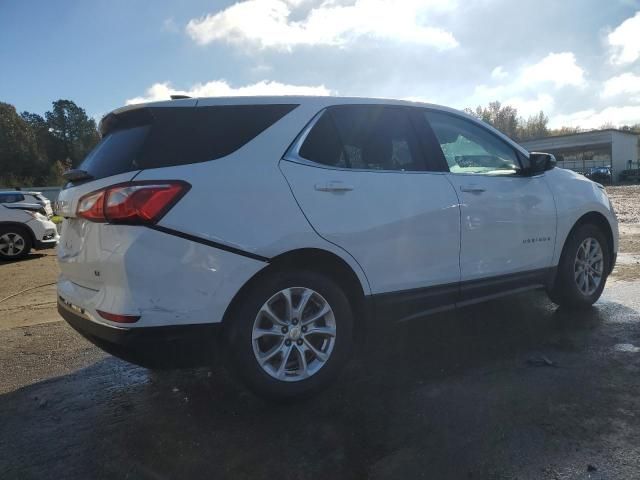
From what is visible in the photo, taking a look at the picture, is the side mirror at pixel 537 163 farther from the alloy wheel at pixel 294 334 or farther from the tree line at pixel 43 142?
the tree line at pixel 43 142

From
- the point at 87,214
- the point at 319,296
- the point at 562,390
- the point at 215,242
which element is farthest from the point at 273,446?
the point at 562,390

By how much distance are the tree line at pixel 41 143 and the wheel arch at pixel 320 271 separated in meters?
58.1

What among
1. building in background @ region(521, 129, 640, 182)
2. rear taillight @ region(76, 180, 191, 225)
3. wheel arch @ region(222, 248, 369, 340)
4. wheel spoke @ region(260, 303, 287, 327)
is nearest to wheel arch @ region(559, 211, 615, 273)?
wheel arch @ region(222, 248, 369, 340)

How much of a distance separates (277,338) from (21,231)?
9.58 m

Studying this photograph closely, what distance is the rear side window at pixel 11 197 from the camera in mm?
10867

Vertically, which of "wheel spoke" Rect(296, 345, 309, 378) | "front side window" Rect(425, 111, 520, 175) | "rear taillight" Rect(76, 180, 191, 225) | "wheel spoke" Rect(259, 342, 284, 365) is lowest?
"wheel spoke" Rect(296, 345, 309, 378)

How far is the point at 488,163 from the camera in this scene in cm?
427

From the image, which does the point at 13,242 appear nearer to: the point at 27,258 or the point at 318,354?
the point at 27,258

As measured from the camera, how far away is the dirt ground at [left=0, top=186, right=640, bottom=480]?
247cm

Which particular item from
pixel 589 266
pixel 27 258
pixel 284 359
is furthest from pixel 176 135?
pixel 27 258

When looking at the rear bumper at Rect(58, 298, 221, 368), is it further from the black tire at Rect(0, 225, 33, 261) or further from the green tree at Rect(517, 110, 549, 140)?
the green tree at Rect(517, 110, 549, 140)

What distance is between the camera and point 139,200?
2.63 m

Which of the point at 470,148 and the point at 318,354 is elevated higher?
the point at 470,148

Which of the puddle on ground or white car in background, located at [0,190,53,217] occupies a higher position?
white car in background, located at [0,190,53,217]
